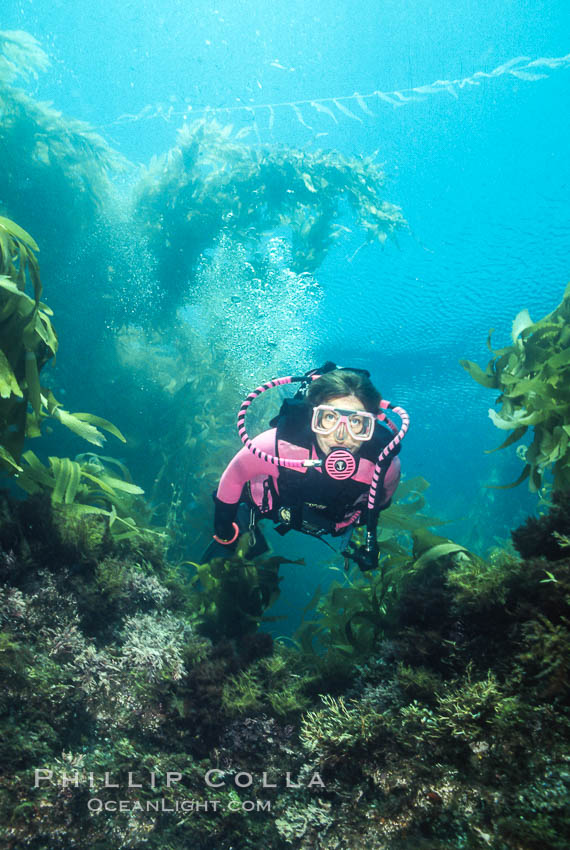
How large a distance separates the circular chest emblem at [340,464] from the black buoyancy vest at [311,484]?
0.45 ft

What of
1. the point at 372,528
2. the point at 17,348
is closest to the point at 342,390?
the point at 372,528

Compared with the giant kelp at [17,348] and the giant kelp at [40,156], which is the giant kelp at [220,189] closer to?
the giant kelp at [40,156]

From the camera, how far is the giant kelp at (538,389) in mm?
3068

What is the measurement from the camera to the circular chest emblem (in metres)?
3.11

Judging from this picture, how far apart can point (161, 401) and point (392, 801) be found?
7.49m

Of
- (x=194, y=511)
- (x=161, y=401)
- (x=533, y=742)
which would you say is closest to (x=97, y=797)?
(x=533, y=742)

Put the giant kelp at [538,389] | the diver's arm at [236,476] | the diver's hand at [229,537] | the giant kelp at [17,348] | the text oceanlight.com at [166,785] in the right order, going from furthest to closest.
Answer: the diver's hand at [229,537], the diver's arm at [236,476], the giant kelp at [538,389], the giant kelp at [17,348], the text oceanlight.com at [166,785]

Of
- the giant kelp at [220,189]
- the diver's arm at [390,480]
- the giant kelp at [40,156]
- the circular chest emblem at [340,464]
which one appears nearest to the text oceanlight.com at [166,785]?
the circular chest emblem at [340,464]

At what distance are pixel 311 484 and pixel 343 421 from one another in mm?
612

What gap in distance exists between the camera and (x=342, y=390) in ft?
11.1

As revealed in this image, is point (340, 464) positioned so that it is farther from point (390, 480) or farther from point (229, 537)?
point (229, 537)

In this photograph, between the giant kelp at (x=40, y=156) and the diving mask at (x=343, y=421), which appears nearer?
the diving mask at (x=343, y=421)

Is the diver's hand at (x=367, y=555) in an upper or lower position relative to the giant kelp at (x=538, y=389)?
lower

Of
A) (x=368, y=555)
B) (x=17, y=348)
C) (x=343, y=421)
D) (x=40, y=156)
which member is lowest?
(x=368, y=555)
